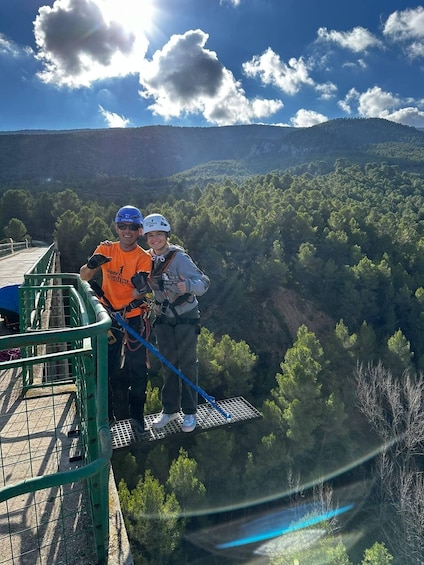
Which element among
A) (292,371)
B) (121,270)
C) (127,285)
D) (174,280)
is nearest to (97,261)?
(121,270)

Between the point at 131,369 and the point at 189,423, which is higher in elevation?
the point at 131,369

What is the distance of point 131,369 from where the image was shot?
13.6 ft

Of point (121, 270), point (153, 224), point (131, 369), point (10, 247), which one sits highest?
point (10, 247)

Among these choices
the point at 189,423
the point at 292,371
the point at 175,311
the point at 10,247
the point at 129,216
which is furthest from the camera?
the point at 10,247

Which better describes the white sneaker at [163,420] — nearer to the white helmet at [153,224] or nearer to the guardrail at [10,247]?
the white helmet at [153,224]

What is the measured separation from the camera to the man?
3.95 metres

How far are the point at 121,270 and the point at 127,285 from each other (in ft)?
0.56

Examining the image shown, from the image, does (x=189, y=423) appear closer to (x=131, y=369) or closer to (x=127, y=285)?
(x=131, y=369)

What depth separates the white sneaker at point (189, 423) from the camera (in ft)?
14.0

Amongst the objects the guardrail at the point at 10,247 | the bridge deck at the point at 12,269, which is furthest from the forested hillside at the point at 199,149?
the bridge deck at the point at 12,269

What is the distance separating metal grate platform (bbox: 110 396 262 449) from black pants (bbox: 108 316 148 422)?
17 centimetres

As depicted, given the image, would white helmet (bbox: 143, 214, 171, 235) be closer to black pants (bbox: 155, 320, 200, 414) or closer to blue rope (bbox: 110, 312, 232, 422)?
blue rope (bbox: 110, 312, 232, 422)

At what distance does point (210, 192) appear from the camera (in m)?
42.4

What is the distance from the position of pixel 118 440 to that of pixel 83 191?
59.2 meters
